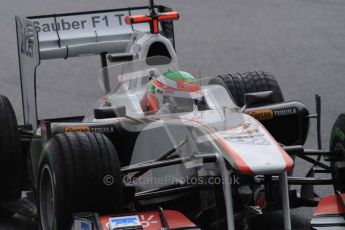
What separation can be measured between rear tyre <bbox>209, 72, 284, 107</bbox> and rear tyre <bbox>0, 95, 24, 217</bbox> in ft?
5.70

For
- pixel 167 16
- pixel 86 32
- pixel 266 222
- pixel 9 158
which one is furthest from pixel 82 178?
pixel 86 32

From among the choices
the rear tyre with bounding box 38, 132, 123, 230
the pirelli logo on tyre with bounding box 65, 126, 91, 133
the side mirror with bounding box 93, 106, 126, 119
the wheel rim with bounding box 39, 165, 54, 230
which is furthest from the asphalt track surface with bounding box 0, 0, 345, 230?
the rear tyre with bounding box 38, 132, 123, 230

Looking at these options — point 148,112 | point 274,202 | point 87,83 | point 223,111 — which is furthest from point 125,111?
point 87,83

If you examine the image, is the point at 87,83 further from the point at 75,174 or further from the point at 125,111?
the point at 75,174

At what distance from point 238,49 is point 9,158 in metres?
6.59

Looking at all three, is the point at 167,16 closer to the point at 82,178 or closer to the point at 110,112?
the point at 110,112

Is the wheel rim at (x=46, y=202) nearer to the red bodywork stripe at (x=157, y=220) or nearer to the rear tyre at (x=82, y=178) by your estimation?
the rear tyre at (x=82, y=178)

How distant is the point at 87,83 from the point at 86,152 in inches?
234

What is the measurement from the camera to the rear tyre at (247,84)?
8.05 metres

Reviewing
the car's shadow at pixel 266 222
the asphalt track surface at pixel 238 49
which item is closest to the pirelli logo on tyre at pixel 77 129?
the car's shadow at pixel 266 222

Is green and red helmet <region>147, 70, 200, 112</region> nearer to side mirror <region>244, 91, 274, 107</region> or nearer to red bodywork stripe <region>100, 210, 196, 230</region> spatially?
side mirror <region>244, 91, 274, 107</region>

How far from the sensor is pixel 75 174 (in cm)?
629

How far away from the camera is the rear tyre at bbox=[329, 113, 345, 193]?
6930mm

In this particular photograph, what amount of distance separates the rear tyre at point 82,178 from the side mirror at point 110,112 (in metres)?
0.77
